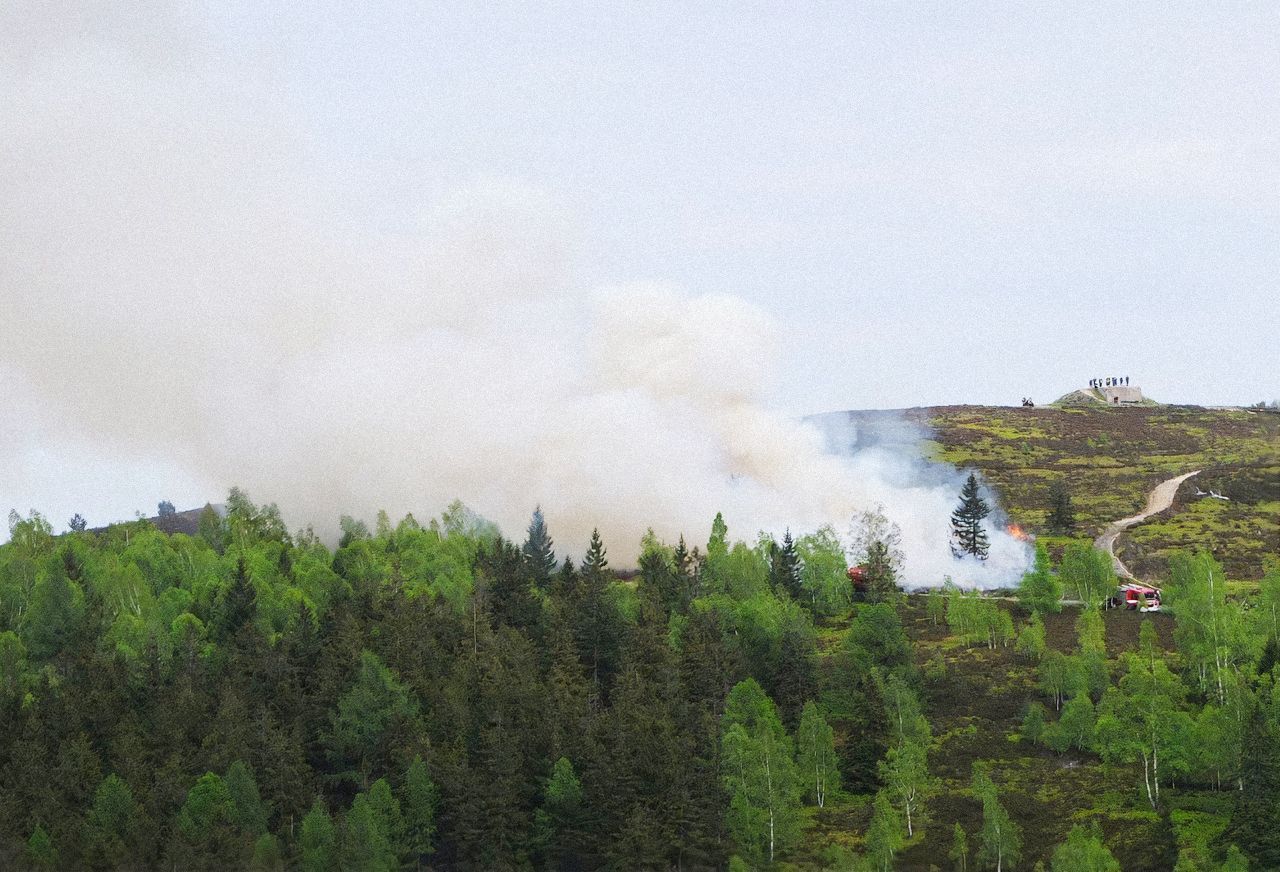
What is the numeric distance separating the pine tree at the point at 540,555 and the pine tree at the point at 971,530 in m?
46.1

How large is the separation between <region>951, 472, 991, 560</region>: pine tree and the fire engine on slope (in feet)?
70.5

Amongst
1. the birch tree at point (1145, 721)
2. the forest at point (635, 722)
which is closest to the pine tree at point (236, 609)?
the forest at point (635, 722)

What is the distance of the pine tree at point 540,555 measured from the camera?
15688 cm

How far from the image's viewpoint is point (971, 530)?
542 ft

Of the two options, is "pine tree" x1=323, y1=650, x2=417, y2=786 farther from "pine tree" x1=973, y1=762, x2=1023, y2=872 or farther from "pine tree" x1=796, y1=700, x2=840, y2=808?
"pine tree" x1=973, y1=762, x2=1023, y2=872

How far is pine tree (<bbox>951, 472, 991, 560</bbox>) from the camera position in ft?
535

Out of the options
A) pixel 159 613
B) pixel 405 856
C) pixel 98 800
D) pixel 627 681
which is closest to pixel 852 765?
pixel 627 681

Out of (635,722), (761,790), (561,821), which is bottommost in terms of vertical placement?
(561,821)

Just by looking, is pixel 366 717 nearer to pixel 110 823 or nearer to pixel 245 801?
pixel 245 801

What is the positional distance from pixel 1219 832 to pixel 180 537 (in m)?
140

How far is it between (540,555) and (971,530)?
1942 inches

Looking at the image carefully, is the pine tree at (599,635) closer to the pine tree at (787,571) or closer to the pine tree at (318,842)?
the pine tree at (787,571)

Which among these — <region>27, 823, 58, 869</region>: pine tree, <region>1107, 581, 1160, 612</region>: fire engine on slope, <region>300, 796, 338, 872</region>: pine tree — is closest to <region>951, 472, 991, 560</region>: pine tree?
<region>1107, 581, 1160, 612</region>: fire engine on slope

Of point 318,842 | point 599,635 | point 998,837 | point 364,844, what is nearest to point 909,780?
point 998,837
